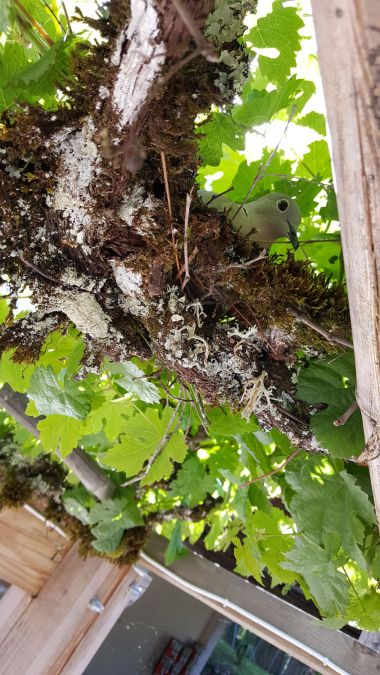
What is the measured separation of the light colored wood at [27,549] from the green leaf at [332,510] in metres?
1.11

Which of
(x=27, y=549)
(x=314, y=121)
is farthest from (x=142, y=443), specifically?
(x=27, y=549)

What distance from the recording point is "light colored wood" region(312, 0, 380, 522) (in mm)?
359

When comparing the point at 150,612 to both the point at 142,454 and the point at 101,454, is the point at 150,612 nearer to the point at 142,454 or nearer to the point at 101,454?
the point at 101,454

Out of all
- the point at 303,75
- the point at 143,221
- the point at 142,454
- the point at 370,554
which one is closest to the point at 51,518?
the point at 142,454

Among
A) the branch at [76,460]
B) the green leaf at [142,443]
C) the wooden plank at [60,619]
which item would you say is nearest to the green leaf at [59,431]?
the green leaf at [142,443]

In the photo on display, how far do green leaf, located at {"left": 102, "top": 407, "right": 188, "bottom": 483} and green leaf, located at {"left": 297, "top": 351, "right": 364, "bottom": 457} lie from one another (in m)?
0.38

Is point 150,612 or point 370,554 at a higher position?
point 370,554

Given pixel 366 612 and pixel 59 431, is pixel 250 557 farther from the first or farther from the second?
pixel 59 431

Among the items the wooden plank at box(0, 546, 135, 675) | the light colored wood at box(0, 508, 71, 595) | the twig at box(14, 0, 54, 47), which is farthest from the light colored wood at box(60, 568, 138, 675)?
the twig at box(14, 0, 54, 47)

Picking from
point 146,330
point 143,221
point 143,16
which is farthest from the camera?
point 146,330

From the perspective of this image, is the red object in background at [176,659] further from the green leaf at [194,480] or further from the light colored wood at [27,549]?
the green leaf at [194,480]

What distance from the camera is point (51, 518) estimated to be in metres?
1.81

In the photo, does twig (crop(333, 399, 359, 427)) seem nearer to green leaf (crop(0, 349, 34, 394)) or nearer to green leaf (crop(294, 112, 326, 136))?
green leaf (crop(0, 349, 34, 394))

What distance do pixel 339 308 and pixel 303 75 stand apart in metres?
0.95
